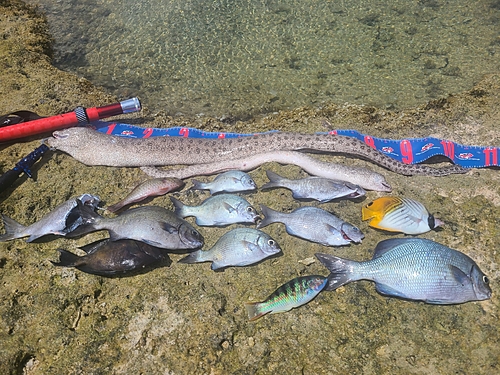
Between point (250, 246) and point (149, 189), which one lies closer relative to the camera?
point (250, 246)

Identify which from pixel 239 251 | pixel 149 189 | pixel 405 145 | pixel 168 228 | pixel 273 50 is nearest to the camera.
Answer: pixel 239 251

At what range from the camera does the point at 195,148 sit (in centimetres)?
515

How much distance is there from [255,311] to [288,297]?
0.96ft

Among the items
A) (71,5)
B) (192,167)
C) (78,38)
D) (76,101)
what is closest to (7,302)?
(192,167)

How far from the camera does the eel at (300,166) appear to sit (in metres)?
4.49

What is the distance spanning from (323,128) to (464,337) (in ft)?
10.5

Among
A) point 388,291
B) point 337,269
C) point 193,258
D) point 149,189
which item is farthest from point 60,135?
point 388,291

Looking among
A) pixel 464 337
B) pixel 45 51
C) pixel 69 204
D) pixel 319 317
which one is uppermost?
pixel 45 51

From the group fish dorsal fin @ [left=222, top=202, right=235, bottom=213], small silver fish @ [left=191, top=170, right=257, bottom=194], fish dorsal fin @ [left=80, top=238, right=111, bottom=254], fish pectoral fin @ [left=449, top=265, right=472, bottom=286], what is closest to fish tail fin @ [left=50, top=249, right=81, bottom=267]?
fish dorsal fin @ [left=80, top=238, right=111, bottom=254]

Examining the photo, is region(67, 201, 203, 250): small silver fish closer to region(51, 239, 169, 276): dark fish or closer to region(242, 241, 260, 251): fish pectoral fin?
region(51, 239, 169, 276): dark fish

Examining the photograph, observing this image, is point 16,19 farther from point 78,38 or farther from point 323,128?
point 323,128

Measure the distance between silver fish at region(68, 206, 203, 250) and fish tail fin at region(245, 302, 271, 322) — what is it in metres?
0.80

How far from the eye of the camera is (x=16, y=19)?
7.73 m

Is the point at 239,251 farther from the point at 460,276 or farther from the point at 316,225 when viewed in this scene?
the point at 460,276
